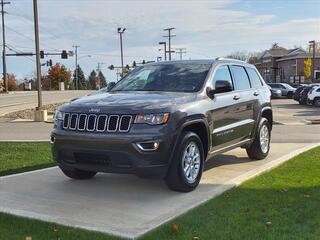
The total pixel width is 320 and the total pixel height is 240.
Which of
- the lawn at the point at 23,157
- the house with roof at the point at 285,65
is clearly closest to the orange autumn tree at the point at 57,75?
the house with roof at the point at 285,65

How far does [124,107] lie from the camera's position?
609cm

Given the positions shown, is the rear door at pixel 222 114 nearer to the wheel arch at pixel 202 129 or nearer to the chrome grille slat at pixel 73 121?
the wheel arch at pixel 202 129

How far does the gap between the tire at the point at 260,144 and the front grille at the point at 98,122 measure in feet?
11.8

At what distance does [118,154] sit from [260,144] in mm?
3874

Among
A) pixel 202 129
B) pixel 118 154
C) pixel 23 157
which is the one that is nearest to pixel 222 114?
pixel 202 129

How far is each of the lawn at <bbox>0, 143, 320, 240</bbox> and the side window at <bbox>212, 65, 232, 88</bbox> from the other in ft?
5.41

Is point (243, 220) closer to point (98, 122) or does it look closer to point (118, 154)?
point (118, 154)

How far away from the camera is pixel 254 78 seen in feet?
30.1

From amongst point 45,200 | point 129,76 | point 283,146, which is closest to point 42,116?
point 283,146

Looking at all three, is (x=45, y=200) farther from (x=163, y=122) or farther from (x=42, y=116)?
(x=42, y=116)

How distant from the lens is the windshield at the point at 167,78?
7.21 meters

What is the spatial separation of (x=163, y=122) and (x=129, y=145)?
498 millimetres

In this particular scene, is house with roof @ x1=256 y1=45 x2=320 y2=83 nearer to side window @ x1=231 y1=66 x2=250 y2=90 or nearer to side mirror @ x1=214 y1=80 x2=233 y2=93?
side window @ x1=231 y1=66 x2=250 y2=90

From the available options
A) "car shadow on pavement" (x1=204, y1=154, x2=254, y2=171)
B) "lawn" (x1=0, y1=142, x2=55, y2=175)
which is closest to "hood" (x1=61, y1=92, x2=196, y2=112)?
"car shadow on pavement" (x1=204, y1=154, x2=254, y2=171)
